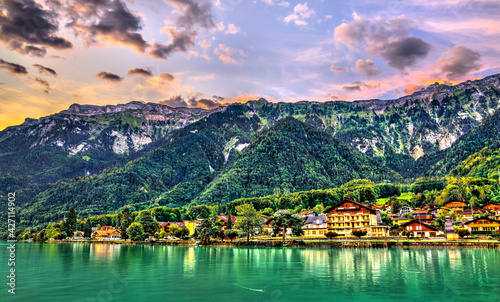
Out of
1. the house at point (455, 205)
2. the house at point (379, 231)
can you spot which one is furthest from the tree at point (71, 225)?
the house at point (455, 205)

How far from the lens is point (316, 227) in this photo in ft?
404

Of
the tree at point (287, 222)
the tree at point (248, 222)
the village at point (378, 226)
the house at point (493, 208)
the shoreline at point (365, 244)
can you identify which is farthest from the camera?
the house at point (493, 208)

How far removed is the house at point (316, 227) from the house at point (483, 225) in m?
41.9

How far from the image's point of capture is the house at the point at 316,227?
122250 mm

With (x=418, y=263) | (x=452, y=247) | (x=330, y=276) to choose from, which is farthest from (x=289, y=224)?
(x=330, y=276)

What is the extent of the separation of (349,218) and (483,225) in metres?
38.4

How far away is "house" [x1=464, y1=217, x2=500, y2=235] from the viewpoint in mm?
110562

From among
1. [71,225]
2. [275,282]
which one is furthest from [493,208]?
[71,225]

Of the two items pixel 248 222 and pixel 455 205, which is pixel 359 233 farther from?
pixel 455 205

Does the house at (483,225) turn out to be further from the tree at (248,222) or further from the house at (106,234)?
the house at (106,234)

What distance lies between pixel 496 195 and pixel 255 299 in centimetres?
17775

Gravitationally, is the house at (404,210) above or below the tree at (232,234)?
above

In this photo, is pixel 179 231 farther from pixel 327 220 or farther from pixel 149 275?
pixel 149 275

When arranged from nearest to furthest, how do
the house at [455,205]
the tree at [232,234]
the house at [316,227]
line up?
the tree at [232,234] → the house at [316,227] → the house at [455,205]
